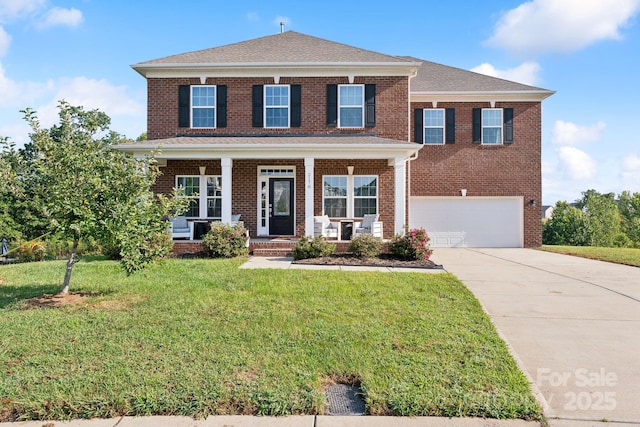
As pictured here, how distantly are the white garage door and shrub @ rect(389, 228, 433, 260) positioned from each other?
582 centimetres

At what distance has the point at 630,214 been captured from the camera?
4488 centimetres

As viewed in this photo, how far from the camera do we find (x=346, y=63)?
1406 centimetres

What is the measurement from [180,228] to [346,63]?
26.6 ft

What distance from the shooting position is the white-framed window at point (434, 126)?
54.4ft

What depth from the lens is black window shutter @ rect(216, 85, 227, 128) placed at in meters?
14.5

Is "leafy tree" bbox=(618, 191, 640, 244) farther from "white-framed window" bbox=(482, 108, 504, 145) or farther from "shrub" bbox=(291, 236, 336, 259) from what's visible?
"shrub" bbox=(291, 236, 336, 259)

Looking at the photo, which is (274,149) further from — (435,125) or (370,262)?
(435,125)

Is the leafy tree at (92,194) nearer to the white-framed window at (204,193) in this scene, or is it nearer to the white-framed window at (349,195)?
the white-framed window at (204,193)

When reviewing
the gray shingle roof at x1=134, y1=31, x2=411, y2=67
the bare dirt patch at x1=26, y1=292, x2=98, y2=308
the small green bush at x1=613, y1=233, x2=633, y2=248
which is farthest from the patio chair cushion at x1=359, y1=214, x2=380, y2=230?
the small green bush at x1=613, y1=233, x2=633, y2=248

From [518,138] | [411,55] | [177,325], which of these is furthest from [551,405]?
[411,55]

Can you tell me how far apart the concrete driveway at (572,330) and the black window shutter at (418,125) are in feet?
23.6

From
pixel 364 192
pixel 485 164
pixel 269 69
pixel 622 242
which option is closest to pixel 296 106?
pixel 269 69

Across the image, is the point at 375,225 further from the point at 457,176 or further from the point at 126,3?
the point at 126,3

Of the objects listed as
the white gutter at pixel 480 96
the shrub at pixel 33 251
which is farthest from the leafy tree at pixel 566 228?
the shrub at pixel 33 251
